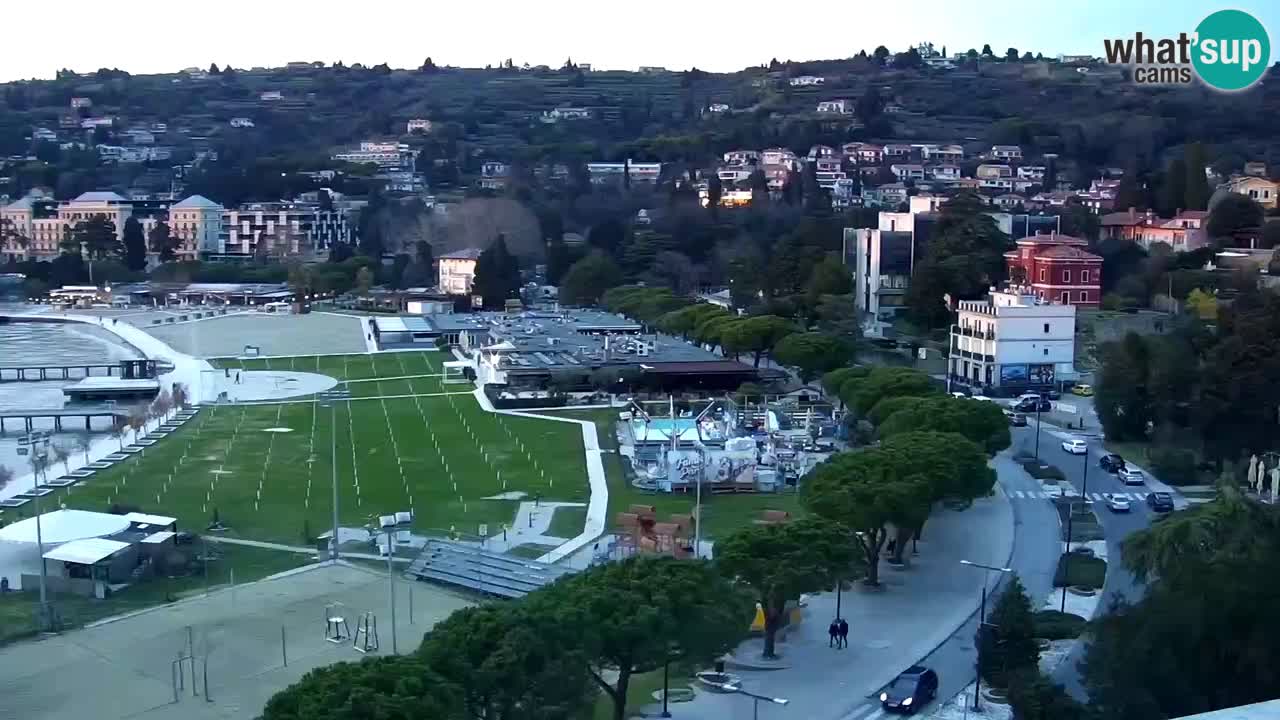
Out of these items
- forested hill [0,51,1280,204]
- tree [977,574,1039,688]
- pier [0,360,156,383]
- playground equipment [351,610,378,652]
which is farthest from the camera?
forested hill [0,51,1280,204]

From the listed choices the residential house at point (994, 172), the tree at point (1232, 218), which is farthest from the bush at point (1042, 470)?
the residential house at point (994, 172)

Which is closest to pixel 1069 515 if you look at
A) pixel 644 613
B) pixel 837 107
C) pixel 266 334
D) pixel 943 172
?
pixel 644 613

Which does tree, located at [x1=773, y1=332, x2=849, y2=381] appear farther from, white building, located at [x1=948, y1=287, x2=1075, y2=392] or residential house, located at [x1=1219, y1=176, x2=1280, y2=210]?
residential house, located at [x1=1219, y1=176, x2=1280, y2=210]

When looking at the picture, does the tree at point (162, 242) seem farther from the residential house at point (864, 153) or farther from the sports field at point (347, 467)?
the residential house at point (864, 153)

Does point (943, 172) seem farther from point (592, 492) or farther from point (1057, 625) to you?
point (1057, 625)

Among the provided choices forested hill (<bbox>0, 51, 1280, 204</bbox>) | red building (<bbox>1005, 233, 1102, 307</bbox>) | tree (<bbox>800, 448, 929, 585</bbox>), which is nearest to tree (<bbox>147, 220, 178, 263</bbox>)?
forested hill (<bbox>0, 51, 1280, 204</bbox>)

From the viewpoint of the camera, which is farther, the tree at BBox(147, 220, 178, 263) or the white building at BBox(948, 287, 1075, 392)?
the tree at BBox(147, 220, 178, 263)

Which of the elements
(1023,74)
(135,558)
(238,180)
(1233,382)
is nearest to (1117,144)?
Result: (1023,74)
